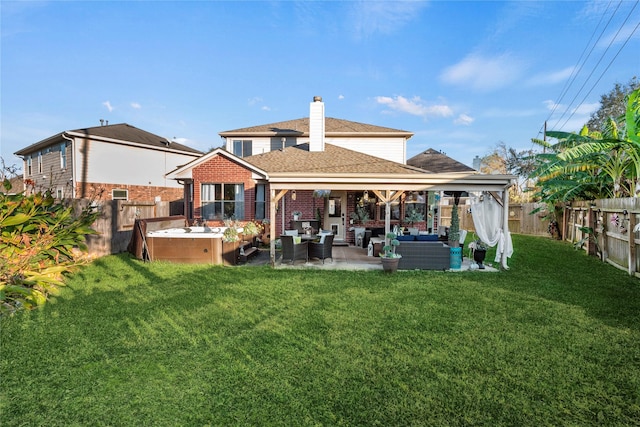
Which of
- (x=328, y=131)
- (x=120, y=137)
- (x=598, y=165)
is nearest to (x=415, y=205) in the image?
(x=328, y=131)

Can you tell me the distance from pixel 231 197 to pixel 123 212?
166 inches

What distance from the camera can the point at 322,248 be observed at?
34.9 ft

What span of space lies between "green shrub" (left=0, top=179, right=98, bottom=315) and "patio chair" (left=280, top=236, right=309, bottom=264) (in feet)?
17.8

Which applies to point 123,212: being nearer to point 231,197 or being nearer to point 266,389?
point 231,197

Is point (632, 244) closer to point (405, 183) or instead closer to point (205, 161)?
point (405, 183)

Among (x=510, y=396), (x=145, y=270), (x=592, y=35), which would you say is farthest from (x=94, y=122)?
(x=592, y=35)

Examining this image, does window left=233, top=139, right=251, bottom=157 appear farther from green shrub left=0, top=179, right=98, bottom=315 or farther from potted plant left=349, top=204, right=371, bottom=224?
green shrub left=0, top=179, right=98, bottom=315

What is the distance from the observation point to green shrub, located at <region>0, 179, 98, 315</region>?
5711 mm

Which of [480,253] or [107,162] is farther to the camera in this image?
[107,162]

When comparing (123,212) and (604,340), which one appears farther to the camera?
(123,212)

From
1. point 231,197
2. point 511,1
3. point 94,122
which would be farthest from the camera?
point 94,122

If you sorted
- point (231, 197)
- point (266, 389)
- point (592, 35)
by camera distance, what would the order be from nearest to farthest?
point (266, 389)
point (231, 197)
point (592, 35)

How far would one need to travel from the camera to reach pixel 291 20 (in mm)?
12586

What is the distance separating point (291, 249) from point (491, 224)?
634cm
